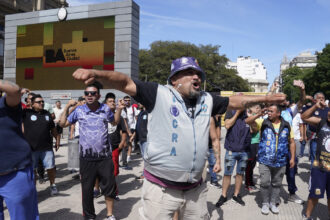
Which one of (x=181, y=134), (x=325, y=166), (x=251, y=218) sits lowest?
(x=251, y=218)

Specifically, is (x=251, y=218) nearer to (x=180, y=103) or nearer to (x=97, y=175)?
(x=97, y=175)

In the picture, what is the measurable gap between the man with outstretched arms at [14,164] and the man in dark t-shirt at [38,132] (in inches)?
94.0

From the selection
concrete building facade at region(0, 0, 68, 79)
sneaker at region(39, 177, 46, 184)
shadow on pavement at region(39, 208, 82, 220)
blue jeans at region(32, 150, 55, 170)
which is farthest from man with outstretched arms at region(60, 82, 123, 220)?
concrete building facade at region(0, 0, 68, 79)

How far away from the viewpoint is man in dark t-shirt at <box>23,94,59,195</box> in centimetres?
→ 522

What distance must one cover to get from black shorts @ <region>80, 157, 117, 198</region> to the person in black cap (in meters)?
1.85

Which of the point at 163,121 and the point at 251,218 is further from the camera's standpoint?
the point at 251,218

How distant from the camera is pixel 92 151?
164 inches

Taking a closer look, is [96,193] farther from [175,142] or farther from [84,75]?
[84,75]

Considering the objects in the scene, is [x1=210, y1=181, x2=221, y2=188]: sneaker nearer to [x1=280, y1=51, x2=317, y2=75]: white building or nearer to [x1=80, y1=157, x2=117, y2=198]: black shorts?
[x1=80, y1=157, x2=117, y2=198]: black shorts

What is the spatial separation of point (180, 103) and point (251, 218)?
315 cm

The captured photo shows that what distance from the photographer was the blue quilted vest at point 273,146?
4715 mm

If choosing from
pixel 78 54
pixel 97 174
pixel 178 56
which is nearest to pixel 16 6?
pixel 178 56

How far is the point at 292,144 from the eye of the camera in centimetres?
494

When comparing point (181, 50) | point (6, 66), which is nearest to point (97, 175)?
point (6, 66)
